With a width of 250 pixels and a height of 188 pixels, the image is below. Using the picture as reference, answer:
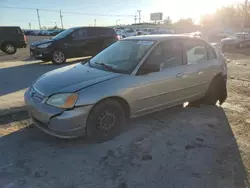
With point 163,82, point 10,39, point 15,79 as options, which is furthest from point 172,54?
point 10,39

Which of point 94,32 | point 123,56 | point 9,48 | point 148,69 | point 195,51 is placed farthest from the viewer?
point 9,48

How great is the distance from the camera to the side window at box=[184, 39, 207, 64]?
4.89 metres

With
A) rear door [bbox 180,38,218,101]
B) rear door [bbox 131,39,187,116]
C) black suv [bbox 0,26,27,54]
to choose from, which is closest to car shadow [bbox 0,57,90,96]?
rear door [bbox 131,39,187,116]

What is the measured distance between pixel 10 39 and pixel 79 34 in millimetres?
7150

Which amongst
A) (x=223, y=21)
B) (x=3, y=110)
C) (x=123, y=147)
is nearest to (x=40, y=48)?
(x=3, y=110)

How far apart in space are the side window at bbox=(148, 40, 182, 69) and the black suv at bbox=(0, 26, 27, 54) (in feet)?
50.0

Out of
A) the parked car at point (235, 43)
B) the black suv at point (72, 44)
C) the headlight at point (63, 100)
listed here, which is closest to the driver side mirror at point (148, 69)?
the headlight at point (63, 100)

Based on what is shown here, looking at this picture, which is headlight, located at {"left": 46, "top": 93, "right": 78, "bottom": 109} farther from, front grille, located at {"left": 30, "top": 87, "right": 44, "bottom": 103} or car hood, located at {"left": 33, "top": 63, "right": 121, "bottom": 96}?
front grille, located at {"left": 30, "top": 87, "right": 44, "bottom": 103}

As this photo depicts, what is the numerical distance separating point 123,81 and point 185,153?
1.40 metres

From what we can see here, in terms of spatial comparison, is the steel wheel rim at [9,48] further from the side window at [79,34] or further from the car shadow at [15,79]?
the car shadow at [15,79]

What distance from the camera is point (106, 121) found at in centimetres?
383

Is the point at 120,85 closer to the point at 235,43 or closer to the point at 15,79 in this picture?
the point at 15,79

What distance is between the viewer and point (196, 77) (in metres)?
4.98

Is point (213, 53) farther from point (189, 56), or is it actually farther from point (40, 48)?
point (40, 48)
